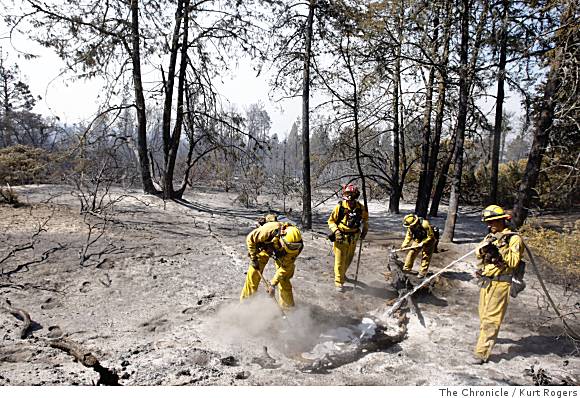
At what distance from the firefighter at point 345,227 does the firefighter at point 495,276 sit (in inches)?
95.2

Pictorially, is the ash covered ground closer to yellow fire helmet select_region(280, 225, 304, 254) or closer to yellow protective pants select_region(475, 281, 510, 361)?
yellow protective pants select_region(475, 281, 510, 361)

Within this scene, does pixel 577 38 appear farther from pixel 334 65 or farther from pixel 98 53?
pixel 98 53

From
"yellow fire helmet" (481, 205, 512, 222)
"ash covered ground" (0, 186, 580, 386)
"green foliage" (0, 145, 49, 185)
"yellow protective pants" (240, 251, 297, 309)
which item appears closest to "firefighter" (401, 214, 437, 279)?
"ash covered ground" (0, 186, 580, 386)

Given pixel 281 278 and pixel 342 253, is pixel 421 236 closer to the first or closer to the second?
pixel 342 253

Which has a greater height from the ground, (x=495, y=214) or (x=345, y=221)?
(x=495, y=214)

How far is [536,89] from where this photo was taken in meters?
13.9

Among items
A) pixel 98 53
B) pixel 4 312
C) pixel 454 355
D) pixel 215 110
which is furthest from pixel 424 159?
pixel 4 312

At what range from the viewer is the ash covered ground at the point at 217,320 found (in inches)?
158

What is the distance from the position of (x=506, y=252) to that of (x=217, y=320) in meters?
3.93

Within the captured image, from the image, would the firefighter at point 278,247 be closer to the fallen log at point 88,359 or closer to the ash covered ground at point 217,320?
the ash covered ground at point 217,320

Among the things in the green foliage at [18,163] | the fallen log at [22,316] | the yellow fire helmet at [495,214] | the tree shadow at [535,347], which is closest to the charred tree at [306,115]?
the yellow fire helmet at [495,214]

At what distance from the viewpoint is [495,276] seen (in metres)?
4.48

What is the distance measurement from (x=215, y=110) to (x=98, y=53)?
439 centimetres

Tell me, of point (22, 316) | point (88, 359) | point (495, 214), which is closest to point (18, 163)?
point (22, 316)
